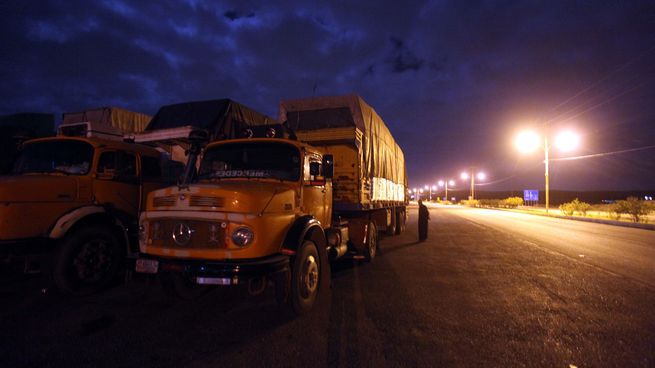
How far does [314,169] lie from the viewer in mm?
5121

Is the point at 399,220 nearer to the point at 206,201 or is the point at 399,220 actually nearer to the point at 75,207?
the point at 206,201

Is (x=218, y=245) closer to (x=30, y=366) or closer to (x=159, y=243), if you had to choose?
(x=159, y=243)

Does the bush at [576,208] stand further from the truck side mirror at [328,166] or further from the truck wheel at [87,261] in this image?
the truck wheel at [87,261]

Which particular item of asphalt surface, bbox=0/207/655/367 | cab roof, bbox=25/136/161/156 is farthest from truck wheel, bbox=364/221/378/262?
cab roof, bbox=25/136/161/156

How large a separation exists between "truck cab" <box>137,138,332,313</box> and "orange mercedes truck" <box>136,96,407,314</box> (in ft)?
0.04

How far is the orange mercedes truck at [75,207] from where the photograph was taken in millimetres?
4609

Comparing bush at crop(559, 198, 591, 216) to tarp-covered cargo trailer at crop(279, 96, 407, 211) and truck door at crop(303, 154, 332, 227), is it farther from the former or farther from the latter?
truck door at crop(303, 154, 332, 227)

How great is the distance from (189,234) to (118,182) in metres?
2.96

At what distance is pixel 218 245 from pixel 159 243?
2.76ft

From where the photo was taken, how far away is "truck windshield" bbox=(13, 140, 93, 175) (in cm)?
547

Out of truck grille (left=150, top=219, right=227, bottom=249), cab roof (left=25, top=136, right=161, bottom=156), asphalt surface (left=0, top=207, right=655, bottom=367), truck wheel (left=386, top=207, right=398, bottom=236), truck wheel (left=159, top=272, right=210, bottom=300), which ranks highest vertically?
cab roof (left=25, top=136, right=161, bottom=156)

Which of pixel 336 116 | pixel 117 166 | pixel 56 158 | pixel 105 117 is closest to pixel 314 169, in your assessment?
pixel 336 116

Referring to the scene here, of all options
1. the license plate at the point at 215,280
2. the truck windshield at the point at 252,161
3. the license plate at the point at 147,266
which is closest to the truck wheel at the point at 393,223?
the truck windshield at the point at 252,161

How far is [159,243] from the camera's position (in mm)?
4047
